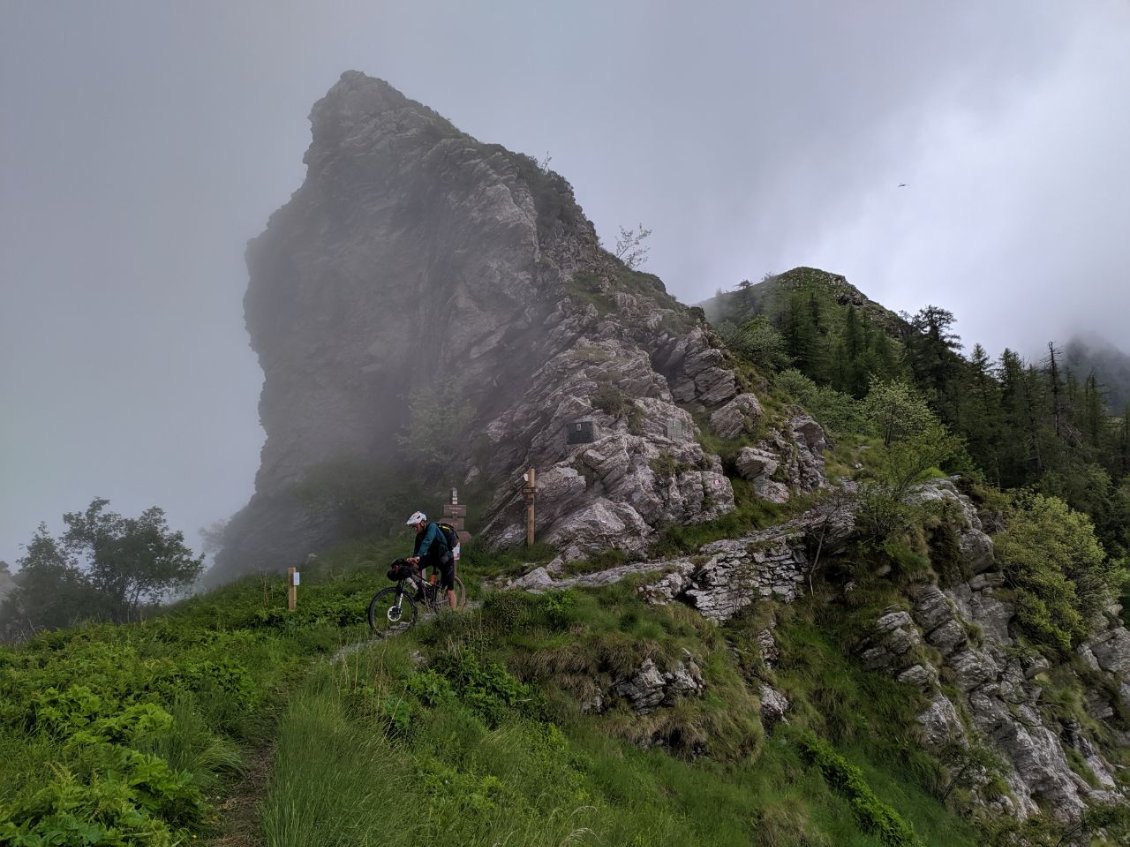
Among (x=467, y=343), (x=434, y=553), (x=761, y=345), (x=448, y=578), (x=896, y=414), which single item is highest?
(x=761, y=345)

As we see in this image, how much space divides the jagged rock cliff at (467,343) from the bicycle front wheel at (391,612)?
875 cm

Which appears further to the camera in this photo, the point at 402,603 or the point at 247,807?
the point at 402,603

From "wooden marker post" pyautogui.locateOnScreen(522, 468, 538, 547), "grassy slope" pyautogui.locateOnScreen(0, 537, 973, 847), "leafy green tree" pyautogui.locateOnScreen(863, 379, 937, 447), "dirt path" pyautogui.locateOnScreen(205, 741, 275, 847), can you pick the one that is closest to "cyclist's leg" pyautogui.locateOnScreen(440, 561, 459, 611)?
"grassy slope" pyautogui.locateOnScreen(0, 537, 973, 847)

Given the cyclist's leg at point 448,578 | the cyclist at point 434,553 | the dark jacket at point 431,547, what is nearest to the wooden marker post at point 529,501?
the cyclist's leg at point 448,578

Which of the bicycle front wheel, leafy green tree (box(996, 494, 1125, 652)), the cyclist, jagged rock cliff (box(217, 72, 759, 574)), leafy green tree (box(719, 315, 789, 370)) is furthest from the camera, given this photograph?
leafy green tree (box(719, 315, 789, 370))

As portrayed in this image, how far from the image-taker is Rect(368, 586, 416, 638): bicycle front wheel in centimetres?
→ 1121

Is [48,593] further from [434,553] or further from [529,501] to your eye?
[434,553]

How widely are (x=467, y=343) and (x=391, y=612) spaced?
88.1 feet

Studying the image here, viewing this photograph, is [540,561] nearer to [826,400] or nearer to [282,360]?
[826,400]

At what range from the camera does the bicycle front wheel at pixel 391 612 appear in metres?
11.2

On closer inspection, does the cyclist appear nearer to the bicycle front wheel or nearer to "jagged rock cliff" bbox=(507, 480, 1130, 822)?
the bicycle front wheel

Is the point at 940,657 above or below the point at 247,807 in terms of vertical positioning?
below

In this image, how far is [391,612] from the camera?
11.3m

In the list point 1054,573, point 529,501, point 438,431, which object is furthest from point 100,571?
point 1054,573
